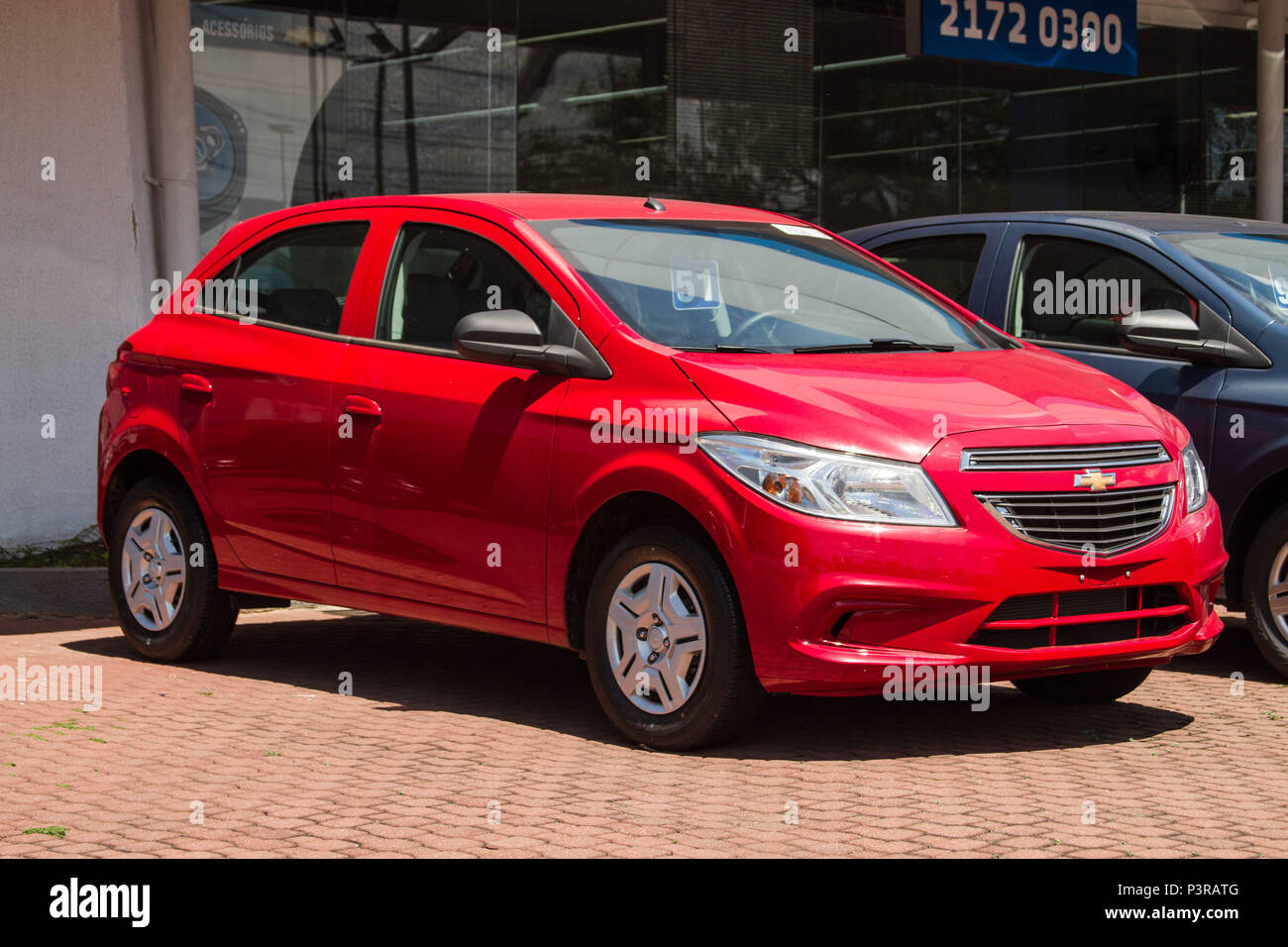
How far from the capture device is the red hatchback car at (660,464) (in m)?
6.00

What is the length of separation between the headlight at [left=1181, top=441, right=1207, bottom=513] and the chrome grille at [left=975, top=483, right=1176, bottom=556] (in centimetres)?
15

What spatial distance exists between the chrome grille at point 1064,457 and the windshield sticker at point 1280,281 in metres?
1.86

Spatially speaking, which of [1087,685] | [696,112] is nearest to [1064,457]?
[1087,685]

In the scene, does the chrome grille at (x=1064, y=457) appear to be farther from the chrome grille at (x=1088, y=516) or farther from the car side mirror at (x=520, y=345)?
the car side mirror at (x=520, y=345)

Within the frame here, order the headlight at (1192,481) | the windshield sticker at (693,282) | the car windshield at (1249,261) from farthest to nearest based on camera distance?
the car windshield at (1249,261), the windshield sticker at (693,282), the headlight at (1192,481)

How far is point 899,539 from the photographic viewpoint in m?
5.91

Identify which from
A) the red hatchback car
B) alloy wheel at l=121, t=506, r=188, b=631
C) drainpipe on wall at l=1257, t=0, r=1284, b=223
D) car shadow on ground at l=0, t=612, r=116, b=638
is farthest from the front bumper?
drainpipe on wall at l=1257, t=0, r=1284, b=223

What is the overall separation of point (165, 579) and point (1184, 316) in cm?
449

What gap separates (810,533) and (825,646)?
37 cm

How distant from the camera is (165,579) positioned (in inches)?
325

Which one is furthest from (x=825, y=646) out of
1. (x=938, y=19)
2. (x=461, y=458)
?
(x=938, y=19)

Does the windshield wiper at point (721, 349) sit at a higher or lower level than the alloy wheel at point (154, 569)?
higher

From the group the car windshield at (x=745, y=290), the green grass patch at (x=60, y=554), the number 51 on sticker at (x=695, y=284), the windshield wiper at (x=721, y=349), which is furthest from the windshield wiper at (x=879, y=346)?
the green grass patch at (x=60, y=554)

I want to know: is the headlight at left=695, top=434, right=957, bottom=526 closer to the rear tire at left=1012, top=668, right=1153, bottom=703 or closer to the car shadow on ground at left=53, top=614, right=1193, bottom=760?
the car shadow on ground at left=53, top=614, right=1193, bottom=760
